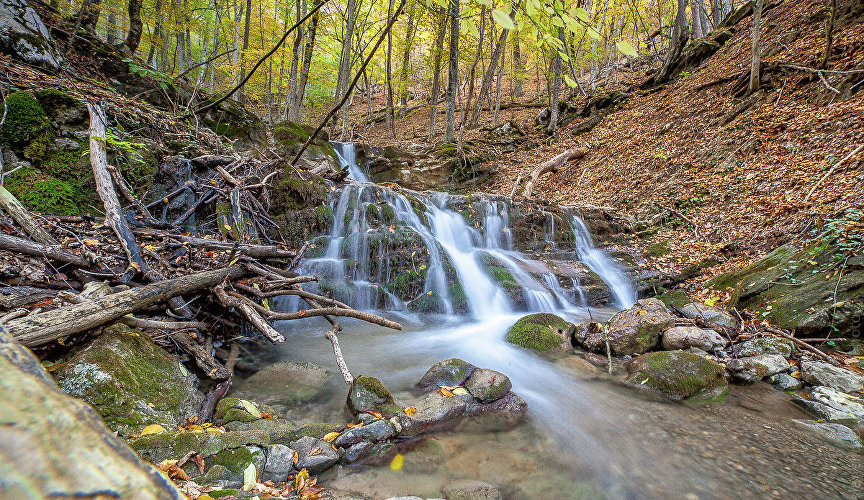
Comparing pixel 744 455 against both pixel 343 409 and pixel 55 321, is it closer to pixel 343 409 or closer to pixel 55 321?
pixel 343 409

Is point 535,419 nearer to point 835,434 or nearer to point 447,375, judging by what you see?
point 447,375

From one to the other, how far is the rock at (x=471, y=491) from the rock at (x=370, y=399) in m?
0.75

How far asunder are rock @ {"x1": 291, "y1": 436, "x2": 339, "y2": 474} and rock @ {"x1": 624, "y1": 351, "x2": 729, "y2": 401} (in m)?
3.42

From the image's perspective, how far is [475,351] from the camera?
5.25 metres

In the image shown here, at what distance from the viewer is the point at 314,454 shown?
2363 millimetres

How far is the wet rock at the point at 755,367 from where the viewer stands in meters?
3.97

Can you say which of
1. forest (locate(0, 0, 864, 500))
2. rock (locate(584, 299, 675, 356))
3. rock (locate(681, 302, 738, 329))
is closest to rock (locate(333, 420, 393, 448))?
forest (locate(0, 0, 864, 500))

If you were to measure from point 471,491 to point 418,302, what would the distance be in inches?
177

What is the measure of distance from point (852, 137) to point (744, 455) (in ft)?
27.0

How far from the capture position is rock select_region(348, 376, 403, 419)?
116 inches

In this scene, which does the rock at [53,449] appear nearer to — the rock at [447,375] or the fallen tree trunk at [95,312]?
the fallen tree trunk at [95,312]

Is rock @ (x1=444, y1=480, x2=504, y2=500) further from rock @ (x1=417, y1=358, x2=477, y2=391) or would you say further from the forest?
rock @ (x1=417, y1=358, x2=477, y2=391)

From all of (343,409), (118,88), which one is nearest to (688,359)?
(343,409)

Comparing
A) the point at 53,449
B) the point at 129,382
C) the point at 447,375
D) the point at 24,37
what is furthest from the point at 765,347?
the point at 24,37
